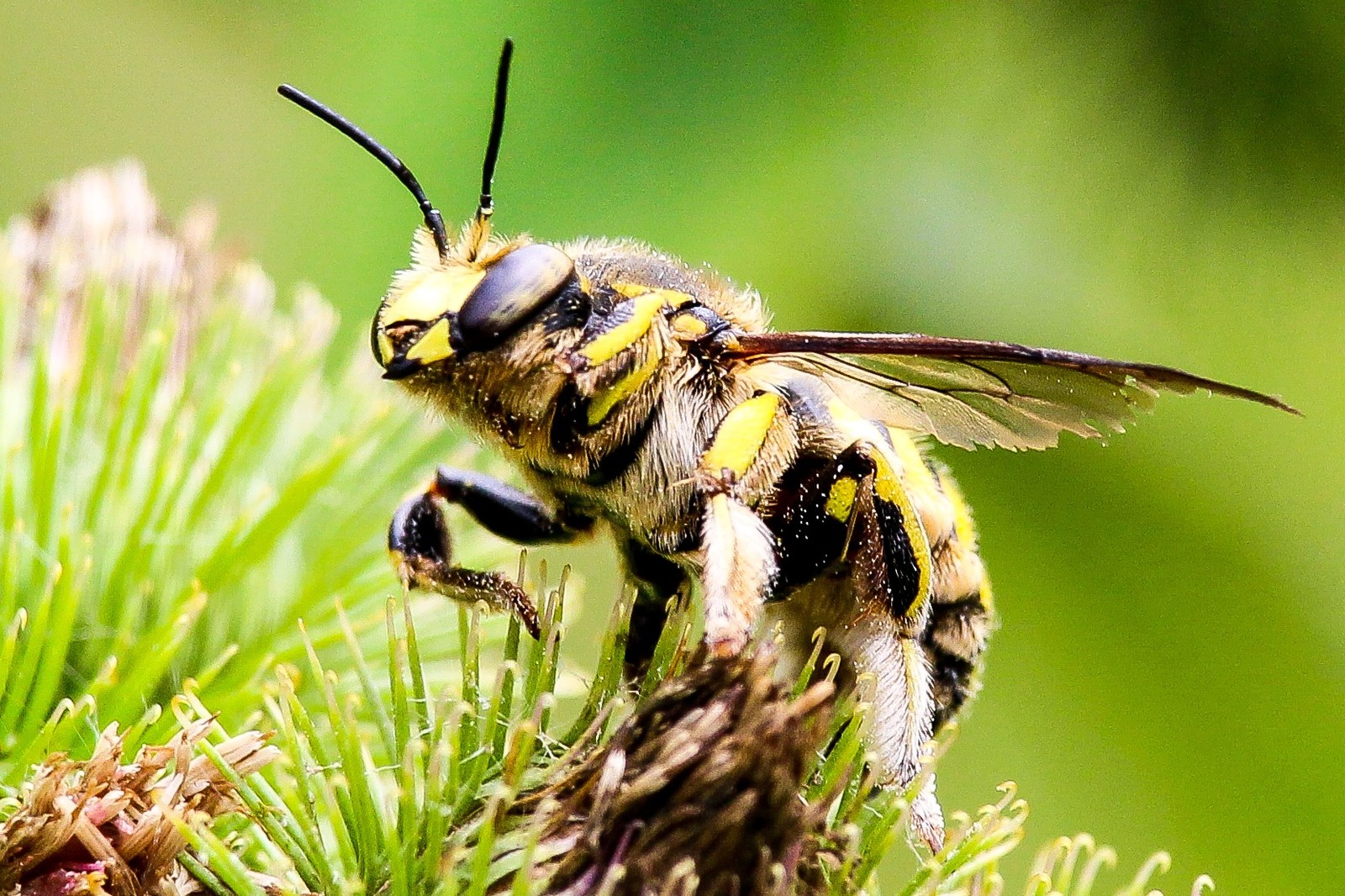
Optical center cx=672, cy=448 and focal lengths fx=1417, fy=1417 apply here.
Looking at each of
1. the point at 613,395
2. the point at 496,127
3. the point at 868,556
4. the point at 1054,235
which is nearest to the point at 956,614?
the point at 868,556

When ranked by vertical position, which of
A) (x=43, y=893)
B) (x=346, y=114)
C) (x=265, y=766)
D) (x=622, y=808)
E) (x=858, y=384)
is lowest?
(x=43, y=893)

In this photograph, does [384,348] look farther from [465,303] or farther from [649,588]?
[649,588]

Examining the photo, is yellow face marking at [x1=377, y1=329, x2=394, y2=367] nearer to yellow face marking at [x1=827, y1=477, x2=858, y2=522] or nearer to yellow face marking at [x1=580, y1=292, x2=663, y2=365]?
yellow face marking at [x1=580, y1=292, x2=663, y2=365]

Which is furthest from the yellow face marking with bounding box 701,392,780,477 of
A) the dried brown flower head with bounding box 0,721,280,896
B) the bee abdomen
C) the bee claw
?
the dried brown flower head with bounding box 0,721,280,896

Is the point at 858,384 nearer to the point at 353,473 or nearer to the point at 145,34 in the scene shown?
the point at 353,473

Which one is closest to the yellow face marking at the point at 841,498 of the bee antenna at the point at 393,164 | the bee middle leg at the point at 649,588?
the bee middle leg at the point at 649,588

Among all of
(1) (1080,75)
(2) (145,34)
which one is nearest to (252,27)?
(2) (145,34)

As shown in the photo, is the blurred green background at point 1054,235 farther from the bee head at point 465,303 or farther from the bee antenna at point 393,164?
the bee head at point 465,303
